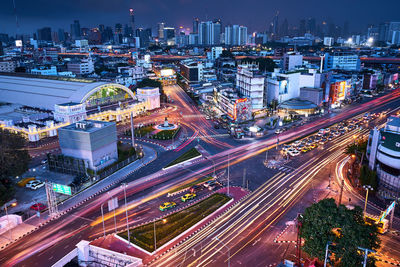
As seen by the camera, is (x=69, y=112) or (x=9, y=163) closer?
(x=9, y=163)

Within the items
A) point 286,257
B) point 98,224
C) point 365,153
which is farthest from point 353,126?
point 98,224

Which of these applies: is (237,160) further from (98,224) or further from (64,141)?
(64,141)

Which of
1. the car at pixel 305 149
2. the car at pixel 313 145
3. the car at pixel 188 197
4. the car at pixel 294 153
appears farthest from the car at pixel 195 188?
the car at pixel 313 145

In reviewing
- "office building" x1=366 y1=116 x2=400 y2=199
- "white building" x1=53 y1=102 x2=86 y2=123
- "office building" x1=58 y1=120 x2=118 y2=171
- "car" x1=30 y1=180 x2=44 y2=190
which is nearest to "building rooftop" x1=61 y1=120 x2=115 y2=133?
"office building" x1=58 y1=120 x2=118 y2=171

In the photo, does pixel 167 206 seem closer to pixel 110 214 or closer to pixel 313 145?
pixel 110 214

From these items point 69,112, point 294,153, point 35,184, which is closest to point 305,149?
point 294,153

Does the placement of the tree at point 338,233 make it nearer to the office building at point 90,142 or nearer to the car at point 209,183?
the car at point 209,183
